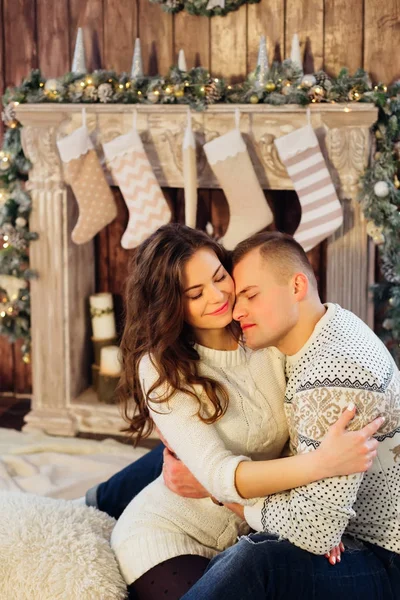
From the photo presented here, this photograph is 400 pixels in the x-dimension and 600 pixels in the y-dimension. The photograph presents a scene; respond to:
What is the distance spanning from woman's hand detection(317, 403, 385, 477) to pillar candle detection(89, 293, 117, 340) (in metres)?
2.49

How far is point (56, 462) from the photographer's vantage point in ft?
12.0

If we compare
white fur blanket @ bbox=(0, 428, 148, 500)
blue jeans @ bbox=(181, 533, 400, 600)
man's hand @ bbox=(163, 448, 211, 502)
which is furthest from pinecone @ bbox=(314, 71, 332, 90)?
blue jeans @ bbox=(181, 533, 400, 600)

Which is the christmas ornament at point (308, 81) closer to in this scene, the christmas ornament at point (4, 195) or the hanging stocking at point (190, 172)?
the hanging stocking at point (190, 172)

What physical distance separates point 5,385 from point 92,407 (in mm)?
750

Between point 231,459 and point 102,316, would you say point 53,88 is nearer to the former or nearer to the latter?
point 102,316

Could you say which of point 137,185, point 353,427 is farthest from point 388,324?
point 353,427

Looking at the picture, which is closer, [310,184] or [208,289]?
[208,289]

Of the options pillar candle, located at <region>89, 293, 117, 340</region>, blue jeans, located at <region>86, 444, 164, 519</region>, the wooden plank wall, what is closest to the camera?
blue jeans, located at <region>86, 444, 164, 519</region>

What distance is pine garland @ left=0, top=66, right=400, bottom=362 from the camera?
3518 millimetres

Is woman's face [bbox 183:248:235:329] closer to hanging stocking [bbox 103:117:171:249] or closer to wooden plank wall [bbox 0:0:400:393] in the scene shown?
hanging stocking [bbox 103:117:171:249]

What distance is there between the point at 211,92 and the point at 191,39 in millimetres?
405

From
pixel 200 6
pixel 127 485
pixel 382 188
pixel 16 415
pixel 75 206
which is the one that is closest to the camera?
pixel 127 485

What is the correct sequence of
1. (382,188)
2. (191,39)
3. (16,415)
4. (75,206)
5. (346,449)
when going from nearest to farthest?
(346,449) < (382,188) < (191,39) < (75,206) < (16,415)

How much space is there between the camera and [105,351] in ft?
13.4
